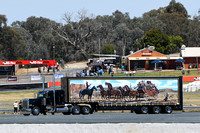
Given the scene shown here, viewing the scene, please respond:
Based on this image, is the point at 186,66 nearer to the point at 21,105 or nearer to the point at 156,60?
the point at 156,60

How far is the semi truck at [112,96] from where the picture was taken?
94.5ft

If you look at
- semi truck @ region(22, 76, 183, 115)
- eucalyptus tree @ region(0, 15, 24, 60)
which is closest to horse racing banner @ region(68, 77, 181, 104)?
semi truck @ region(22, 76, 183, 115)

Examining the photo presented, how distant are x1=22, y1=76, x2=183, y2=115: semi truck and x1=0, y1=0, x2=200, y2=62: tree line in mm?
55524

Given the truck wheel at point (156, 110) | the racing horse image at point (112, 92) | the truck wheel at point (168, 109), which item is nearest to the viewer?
the truck wheel at point (156, 110)

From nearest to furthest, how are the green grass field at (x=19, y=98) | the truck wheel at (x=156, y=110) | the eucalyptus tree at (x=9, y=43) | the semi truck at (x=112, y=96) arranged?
1. the semi truck at (x=112, y=96)
2. the truck wheel at (x=156, y=110)
3. the green grass field at (x=19, y=98)
4. the eucalyptus tree at (x=9, y=43)

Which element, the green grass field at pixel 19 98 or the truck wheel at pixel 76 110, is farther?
the green grass field at pixel 19 98

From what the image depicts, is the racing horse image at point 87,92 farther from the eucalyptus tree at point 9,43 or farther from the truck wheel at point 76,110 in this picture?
the eucalyptus tree at point 9,43

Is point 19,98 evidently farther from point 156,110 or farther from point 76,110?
point 156,110

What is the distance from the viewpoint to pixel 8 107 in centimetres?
3631

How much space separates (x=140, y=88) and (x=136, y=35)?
86.1 m

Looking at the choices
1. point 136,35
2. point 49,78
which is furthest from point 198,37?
point 49,78

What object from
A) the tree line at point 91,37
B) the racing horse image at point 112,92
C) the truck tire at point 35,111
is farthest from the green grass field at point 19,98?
the tree line at point 91,37

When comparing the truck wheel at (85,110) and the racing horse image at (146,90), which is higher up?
the racing horse image at (146,90)

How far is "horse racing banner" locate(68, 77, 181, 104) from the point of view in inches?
1150
